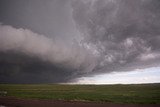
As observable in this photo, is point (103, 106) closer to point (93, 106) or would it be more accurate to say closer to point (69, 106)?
point (93, 106)

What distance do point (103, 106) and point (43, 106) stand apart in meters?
11.7

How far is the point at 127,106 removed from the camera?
1726 inches

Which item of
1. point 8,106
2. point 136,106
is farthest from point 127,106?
point 8,106

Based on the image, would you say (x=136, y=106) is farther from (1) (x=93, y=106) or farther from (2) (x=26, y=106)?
(2) (x=26, y=106)

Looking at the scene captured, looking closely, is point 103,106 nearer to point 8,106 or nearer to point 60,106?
point 60,106

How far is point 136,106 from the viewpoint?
142 feet

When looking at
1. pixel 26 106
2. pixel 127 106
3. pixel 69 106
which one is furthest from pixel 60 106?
pixel 127 106

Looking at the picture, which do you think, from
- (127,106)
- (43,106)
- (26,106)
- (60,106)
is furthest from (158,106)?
(26,106)

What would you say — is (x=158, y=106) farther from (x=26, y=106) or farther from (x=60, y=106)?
(x=26, y=106)

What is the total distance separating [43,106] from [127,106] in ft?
53.8

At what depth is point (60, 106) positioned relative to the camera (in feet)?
143

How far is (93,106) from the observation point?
44.2m

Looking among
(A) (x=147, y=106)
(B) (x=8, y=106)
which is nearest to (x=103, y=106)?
(A) (x=147, y=106)

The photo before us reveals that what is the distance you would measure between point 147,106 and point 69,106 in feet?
49.7
